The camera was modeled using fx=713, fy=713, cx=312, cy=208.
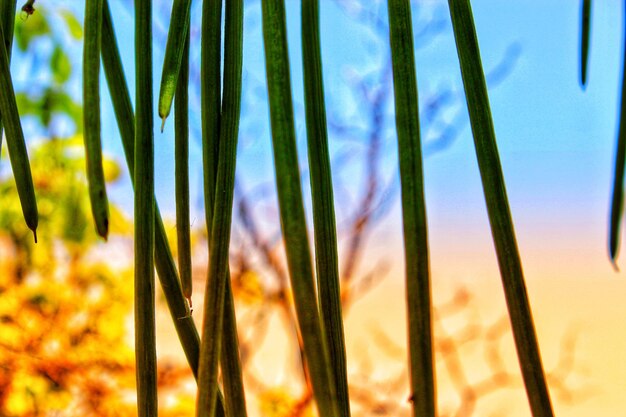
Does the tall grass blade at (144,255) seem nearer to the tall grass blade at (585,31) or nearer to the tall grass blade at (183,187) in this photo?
the tall grass blade at (183,187)

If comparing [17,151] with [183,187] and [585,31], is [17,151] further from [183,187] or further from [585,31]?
[585,31]

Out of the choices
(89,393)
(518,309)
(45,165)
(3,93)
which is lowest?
(518,309)

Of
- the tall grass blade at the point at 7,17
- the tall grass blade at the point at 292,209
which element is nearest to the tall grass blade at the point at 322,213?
the tall grass blade at the point at 292,209

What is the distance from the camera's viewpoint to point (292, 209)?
17 cm

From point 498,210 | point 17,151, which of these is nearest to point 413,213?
point 498,210

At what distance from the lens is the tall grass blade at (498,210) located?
17 cm

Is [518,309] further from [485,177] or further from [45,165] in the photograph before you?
[45,165]

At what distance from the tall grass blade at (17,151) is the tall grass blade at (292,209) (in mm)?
94

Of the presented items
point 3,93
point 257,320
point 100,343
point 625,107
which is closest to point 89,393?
point 100,343

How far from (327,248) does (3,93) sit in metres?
0.13

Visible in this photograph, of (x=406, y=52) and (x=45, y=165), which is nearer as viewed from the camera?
(x=406, y=52)

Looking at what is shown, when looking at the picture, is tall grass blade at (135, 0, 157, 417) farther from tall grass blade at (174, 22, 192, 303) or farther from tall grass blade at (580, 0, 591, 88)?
tall grass blade at (580, 0, 591, 88)

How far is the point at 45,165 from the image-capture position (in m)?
1.03

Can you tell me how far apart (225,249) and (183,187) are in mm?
47
